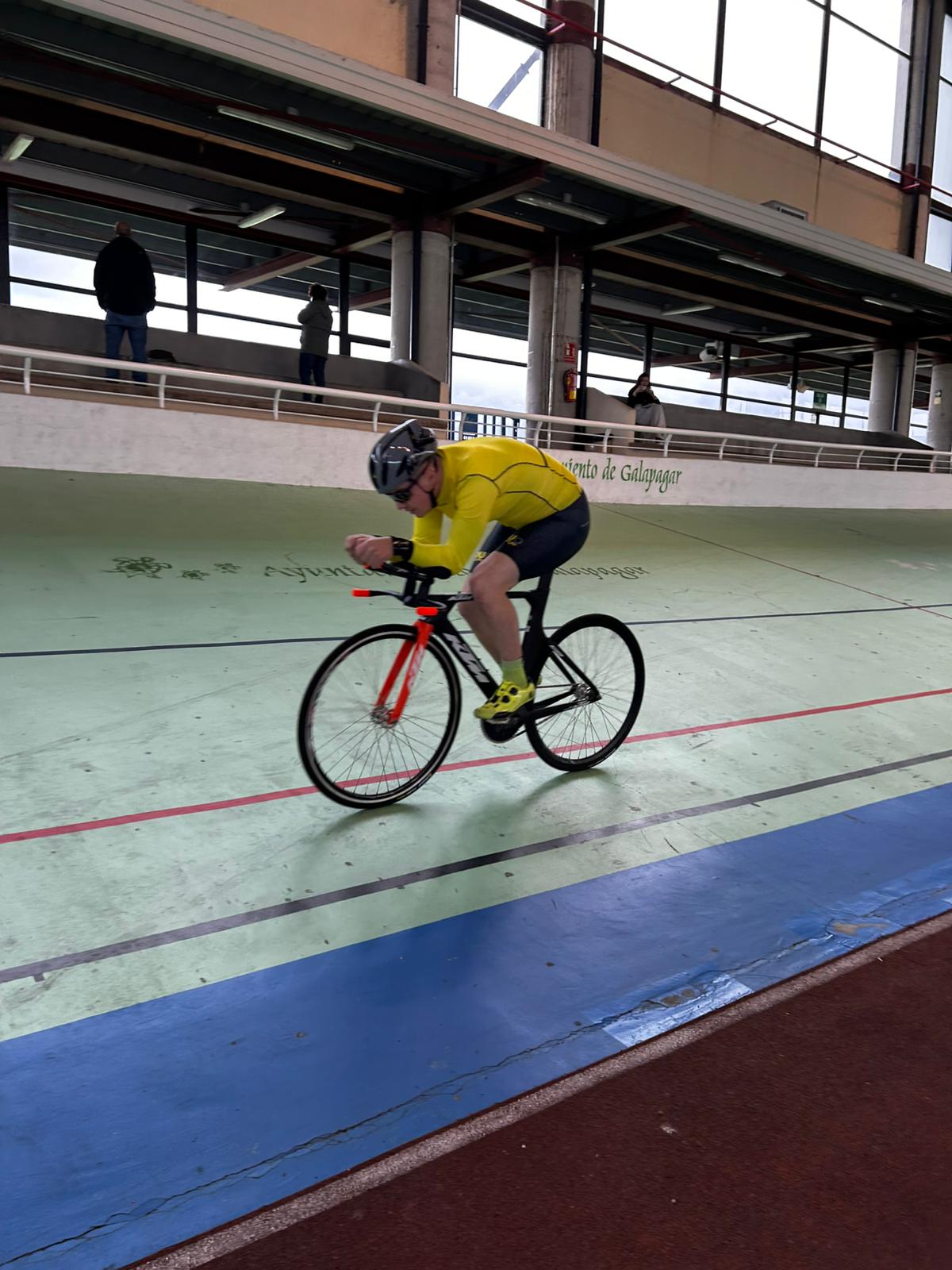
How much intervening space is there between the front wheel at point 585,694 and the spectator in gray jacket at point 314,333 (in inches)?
426

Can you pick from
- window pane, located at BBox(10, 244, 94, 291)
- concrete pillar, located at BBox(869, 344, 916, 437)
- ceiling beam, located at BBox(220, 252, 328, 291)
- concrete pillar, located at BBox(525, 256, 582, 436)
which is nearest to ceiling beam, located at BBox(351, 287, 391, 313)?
ceiling beam, located at BBox(220, 252, 328, 291)

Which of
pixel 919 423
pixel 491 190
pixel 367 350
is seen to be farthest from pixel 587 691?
pixel 919 423

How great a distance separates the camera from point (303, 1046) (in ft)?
7.18

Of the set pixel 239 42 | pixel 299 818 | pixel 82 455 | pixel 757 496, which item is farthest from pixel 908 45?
pixel 299 818

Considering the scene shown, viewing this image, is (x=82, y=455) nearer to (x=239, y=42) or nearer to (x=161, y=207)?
(x=239, y=42)

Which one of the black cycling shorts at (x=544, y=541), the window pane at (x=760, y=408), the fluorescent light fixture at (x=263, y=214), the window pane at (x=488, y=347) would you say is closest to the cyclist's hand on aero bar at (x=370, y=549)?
the black cycling shorts at (x=544, y=541)

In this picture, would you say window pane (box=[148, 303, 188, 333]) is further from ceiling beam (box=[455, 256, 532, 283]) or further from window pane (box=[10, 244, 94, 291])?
ceiling beam (box=[455, 256, 532, 283])

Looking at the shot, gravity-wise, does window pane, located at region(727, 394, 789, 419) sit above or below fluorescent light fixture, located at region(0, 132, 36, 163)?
below

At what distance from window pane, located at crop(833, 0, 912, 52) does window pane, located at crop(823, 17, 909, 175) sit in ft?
0.91

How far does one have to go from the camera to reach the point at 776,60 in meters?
19.7

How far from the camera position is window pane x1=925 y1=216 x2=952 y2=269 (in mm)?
23641

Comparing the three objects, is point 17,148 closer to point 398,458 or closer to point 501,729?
point 398,458

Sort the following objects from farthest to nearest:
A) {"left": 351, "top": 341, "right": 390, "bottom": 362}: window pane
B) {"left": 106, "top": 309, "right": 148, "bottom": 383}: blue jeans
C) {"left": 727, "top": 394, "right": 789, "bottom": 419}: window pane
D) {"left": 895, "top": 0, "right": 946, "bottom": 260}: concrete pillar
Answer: {"left": 727, "top": 394, "right": 789, "bottom": 419}: window pane → {"left": 895, "top": 0, "right": 946, "bottom": 260}: concrete pillar → {"left": 351, "top": 341, "right": 390, "bottom": 362}: window pane → {"left": 106, "top": 309, "right": 148, "bottom": 383}: blue jeans

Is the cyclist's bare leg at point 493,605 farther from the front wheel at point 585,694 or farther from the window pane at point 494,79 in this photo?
the window pane at point 494,79
